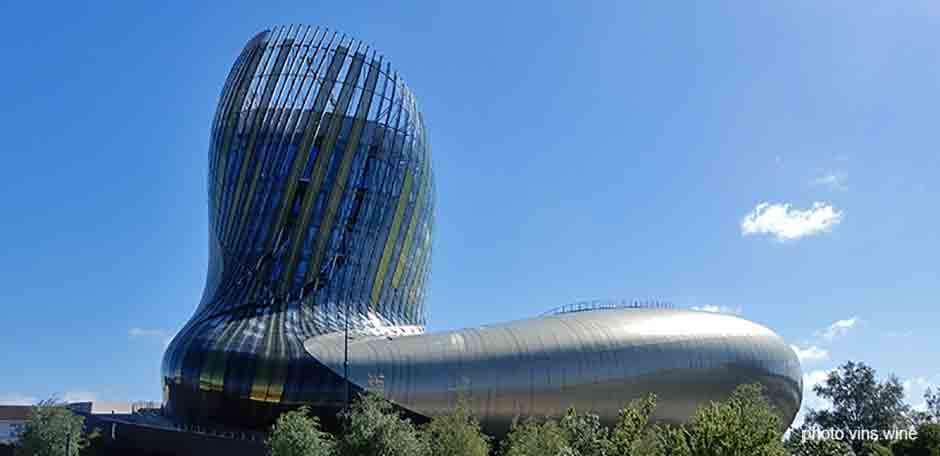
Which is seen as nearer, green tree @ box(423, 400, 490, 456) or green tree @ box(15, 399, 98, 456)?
green tree @ box(423, 400, 490, 456)

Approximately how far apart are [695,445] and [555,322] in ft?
93.1

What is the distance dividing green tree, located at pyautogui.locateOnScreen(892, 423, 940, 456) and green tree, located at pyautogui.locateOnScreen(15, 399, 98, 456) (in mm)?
52341

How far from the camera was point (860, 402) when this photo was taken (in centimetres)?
8762

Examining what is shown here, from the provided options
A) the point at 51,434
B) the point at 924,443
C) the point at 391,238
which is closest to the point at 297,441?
the point at 51,434

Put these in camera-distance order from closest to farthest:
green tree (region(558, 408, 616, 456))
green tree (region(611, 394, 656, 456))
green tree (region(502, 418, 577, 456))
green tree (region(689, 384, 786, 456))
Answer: green tree (region(689, 384, 786, 456)) < green tree (region(611, 394, 656, 456)) < green tree (region(558, 408, 616, 456)) < green tree (region(502, 418, 577, 456))

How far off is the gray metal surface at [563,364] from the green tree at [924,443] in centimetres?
1530

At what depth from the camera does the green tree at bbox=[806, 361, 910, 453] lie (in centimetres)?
8569

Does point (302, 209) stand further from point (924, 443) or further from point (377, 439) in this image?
point (924, 443)

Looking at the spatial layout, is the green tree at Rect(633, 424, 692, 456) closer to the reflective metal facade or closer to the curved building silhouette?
the curved building silhouette

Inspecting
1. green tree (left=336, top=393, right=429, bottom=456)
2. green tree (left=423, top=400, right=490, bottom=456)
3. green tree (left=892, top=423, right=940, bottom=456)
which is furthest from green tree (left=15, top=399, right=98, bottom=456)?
green tree (left=892, top=423, right=940, bottom=456)

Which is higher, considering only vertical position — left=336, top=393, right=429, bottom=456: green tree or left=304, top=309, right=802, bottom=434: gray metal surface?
left=304, top=309, right=802, bottom=434: gray metal surface

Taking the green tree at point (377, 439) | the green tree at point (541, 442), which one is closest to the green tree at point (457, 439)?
the green tree at point (377, 439)

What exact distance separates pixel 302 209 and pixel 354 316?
8099mm

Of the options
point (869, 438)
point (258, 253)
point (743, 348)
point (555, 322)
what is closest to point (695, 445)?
point (555, 322)
